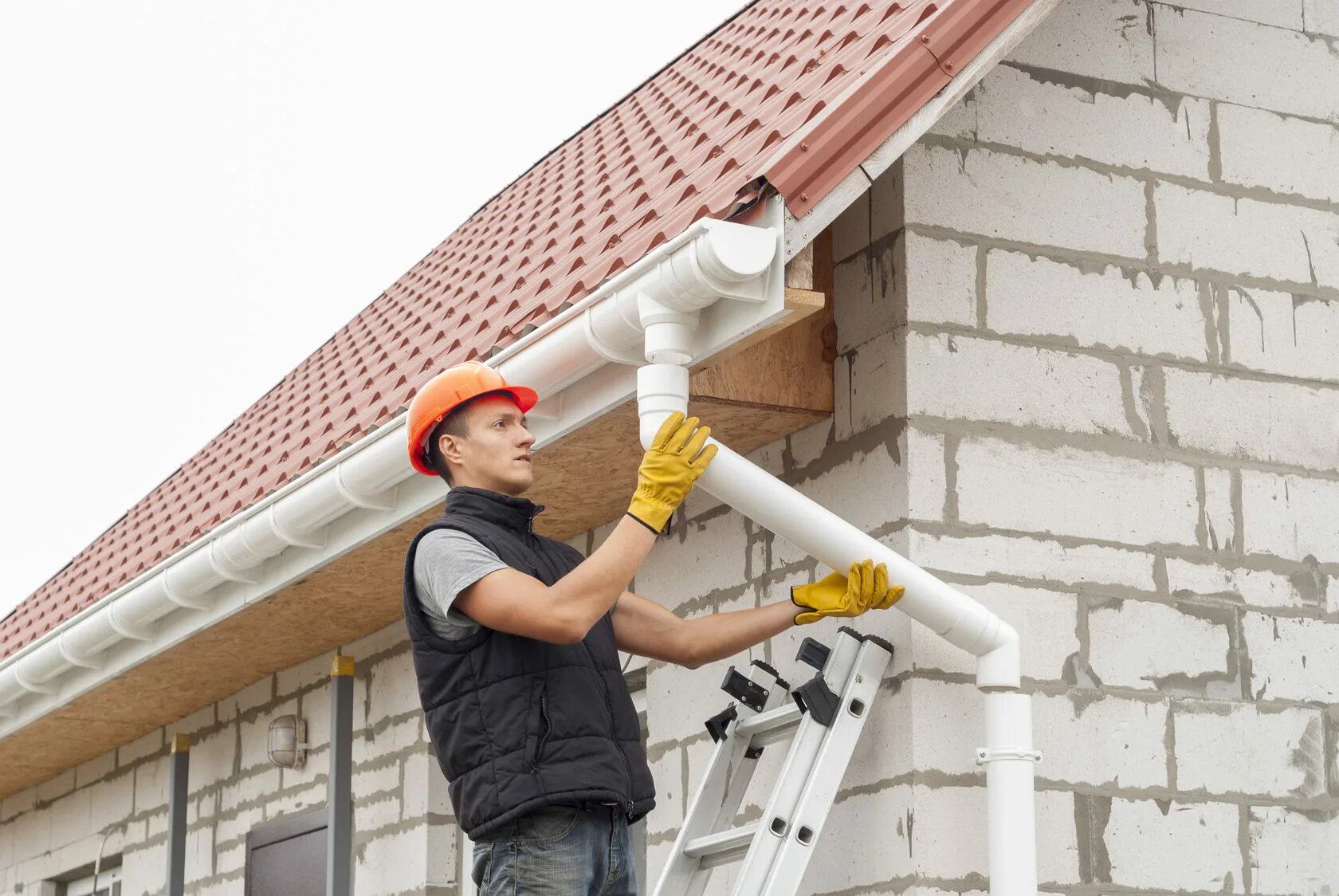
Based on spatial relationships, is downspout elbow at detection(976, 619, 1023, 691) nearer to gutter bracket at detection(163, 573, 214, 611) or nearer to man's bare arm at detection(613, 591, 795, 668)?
man's bare arm at detection(613, 591, 795, 668)

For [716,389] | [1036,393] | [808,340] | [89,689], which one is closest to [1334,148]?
[1036,393]

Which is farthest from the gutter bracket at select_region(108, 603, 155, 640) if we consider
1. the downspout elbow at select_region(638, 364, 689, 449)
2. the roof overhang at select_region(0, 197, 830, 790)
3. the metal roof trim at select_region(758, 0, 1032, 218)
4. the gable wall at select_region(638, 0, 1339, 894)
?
the metal roof trim at select_region(758, 0, 1032, 218)

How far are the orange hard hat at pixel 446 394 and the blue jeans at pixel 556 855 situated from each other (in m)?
0.93

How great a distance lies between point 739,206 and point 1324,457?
2.09 metres

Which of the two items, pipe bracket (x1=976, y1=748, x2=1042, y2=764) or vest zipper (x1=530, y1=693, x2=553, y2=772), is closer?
vest zipper (x1=530, y1=693, x2=553, y2=772)

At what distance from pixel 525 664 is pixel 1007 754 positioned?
3.93 feet

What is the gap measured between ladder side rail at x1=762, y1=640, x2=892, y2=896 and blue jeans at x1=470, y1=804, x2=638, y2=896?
554 millimetres

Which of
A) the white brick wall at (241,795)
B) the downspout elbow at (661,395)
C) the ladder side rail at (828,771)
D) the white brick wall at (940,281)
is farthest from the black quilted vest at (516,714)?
the white brick wall at (241,795)

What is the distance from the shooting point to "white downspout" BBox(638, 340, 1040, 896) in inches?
168

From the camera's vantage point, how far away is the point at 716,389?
4.81 m

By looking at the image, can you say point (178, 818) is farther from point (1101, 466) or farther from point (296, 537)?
point (1101, 466)

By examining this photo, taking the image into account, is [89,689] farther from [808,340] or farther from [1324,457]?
[1324,457]

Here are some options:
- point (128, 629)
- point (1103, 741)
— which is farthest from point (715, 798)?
point (128, 629)

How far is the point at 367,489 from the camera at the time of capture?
211 inches
